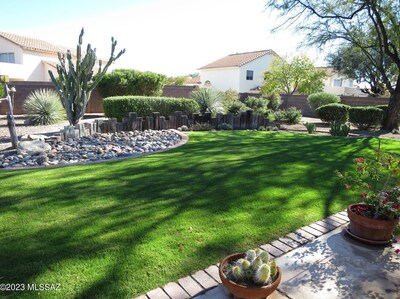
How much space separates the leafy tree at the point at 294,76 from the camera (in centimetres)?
2666

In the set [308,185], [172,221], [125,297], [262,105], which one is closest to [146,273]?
[125,297]

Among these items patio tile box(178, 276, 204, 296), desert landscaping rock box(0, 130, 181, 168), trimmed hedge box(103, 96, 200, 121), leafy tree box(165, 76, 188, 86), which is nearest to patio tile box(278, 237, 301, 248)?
patio tile box(178, 276, 204, 296)

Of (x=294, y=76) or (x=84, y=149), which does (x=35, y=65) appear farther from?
(x=84, y=149)

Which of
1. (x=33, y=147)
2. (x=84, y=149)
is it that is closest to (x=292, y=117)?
(x=84, y=149)

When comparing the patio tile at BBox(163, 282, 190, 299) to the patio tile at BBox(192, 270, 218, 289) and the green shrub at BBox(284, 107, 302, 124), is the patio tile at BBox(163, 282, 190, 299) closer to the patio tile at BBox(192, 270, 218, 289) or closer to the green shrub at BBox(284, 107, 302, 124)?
the patio tile at BBox(192, 270, 218, 289)

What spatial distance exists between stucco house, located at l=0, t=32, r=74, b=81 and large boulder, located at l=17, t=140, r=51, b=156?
22.2 metres

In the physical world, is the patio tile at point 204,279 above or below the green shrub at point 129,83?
below

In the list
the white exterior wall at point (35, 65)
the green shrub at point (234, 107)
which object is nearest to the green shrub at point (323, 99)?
the green shrub at point (234, 107)

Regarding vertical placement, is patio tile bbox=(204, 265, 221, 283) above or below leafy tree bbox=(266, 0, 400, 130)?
below

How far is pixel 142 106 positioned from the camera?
11.6 metres

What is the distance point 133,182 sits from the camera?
4.07 metres

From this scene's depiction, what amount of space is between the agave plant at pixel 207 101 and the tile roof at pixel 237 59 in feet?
69.9

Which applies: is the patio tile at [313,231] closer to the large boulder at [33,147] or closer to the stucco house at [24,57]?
the large boulder at [33,147]

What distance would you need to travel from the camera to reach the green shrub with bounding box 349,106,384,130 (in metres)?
12.8
